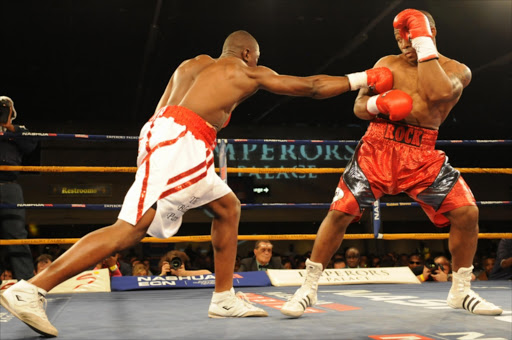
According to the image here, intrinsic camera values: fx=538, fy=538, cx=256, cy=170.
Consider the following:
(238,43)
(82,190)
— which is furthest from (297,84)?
(82,190)

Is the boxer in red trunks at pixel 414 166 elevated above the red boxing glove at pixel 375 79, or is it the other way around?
the red boxing glove at pixel 375 79

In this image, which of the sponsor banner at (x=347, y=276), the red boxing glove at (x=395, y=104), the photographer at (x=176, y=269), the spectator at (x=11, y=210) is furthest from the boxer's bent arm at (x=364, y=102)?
the spectator at (x=11, y=210)

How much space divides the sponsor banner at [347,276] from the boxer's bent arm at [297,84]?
1747mm

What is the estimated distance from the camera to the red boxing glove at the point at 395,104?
1.90 meters

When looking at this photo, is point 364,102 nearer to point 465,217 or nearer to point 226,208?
point 465,217

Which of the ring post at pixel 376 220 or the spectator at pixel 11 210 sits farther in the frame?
the ring post at pixel 376 220

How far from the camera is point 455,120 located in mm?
9656

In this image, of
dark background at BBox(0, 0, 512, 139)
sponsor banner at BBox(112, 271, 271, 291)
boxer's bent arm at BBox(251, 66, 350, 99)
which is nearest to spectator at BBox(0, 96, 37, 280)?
sponsor banner at BBox(112, 271, 271, 291)

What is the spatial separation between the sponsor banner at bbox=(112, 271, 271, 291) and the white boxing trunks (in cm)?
153

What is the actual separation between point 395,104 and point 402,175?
0.31 metres

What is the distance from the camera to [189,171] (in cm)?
169

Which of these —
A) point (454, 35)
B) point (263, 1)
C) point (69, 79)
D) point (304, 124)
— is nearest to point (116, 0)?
point (263, 1)

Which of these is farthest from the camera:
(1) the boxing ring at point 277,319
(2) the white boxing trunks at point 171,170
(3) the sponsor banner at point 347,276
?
(3) the sponsor banner at point 347,276

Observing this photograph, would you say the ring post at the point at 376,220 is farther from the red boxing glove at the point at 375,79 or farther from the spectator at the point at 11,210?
the spectator at the point at 11,210
